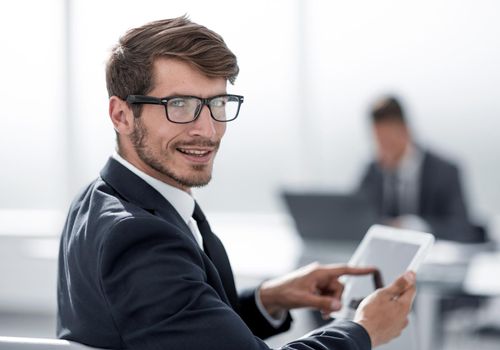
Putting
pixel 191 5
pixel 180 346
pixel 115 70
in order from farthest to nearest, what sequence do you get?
pixel 191 5 → pixel 115 70 → pixel 180 346

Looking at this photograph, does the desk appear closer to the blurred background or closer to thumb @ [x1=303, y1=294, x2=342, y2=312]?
the blurred background

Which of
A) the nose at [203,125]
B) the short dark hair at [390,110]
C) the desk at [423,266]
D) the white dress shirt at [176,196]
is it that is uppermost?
the nose at [203,125]

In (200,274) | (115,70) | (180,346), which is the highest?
(115,70)

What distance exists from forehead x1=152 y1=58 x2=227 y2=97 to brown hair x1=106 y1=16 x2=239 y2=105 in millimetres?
10

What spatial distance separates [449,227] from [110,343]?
8.89 feet

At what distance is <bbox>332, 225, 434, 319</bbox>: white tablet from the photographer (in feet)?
6.34

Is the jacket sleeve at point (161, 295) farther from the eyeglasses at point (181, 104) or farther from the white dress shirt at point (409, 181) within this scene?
the white dress shirt at point (409, 181)

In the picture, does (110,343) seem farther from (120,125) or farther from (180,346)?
(120,125)

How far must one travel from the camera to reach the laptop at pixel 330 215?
11.5 ft

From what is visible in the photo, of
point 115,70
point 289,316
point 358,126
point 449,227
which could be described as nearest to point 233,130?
point 358,126

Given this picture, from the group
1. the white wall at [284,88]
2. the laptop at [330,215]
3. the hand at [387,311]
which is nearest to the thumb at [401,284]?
the hand at [387,311]

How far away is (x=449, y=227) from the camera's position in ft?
13.1

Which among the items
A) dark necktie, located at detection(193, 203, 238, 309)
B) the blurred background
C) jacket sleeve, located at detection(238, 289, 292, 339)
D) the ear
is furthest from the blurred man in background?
the ear

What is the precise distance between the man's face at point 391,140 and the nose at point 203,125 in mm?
2647
